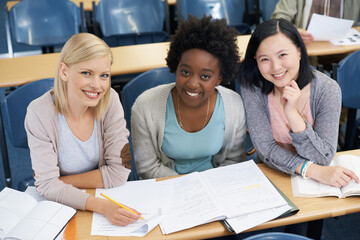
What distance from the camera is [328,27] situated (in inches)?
112

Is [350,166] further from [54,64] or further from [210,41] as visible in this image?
[54,64]

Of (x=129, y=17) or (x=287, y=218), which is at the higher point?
(x=129, y=17)

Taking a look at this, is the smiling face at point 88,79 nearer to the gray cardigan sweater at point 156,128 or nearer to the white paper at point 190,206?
the gray cardigan sweater at point 156,128

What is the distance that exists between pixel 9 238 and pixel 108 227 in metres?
0.31

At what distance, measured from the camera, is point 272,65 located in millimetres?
1629

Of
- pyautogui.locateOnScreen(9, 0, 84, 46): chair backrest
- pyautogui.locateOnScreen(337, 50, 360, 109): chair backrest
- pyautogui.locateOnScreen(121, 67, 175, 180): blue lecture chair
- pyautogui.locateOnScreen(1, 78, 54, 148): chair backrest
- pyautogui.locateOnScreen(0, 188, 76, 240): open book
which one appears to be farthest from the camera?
pyautogui.locateOnScreen(9, 0, 84, 46): chair backrest

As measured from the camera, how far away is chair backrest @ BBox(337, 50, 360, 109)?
7.55 feet

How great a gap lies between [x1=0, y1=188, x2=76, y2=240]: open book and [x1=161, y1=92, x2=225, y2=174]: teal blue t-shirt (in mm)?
554

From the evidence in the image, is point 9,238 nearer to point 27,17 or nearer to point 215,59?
point 215,59

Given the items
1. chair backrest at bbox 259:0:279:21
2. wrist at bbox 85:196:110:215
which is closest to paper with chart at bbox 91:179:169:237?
wrist at bbox 85:196:110:215

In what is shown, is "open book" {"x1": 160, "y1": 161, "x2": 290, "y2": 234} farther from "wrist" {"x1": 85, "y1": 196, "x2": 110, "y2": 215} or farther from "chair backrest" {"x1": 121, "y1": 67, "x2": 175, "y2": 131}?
"chair backrest" {"x1": 121, "y1": 67, "x2": 175, "y2": 131}

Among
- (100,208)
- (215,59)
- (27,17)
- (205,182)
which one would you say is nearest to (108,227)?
(100,208)

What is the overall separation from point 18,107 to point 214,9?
232cm

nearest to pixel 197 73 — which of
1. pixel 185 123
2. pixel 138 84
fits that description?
pixel 185 123
